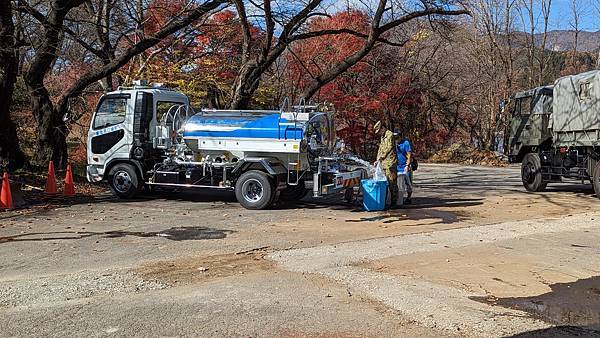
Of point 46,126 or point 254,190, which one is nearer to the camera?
point 254,190

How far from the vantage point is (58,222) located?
10.8 metres

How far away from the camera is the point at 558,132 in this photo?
52.0ft

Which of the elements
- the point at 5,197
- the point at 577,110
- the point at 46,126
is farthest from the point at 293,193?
the point at 46,126

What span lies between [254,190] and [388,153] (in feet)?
10.1

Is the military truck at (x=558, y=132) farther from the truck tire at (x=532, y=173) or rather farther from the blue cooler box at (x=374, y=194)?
the blue cooler box at (x=374, y=194)

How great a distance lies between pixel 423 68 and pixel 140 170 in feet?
80.2

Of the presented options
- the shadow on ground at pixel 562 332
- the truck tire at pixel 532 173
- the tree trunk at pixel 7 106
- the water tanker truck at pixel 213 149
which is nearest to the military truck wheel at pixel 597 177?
the truck tire at pixel 532 173

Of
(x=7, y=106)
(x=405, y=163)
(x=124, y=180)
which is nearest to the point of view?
(x=405, y=163)

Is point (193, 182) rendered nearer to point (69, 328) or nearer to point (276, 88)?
point (69, 328)

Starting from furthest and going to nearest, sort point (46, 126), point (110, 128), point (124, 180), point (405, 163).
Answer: point (46, 126) < point (110, 128) < point (124, 180) < point (405, 163)

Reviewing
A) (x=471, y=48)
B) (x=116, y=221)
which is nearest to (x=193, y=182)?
(x=116, y=221)

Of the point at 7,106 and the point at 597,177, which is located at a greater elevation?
the point at 7,106

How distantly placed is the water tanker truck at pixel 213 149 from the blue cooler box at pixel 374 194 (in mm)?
506

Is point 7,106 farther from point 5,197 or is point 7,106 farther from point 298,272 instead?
point 298,272
